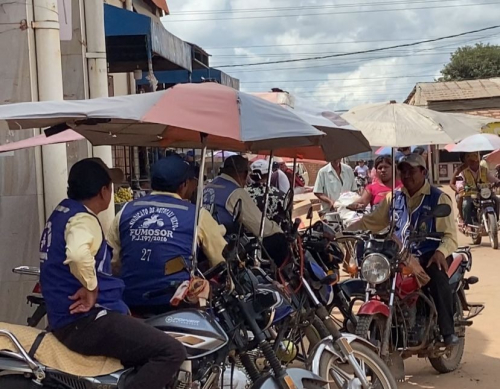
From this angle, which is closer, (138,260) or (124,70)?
(138,260)

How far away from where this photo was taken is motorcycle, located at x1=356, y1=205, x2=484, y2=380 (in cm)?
547

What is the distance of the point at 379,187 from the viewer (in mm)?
Answer: 9281

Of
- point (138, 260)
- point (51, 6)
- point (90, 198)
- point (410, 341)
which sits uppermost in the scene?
point (51, 6)

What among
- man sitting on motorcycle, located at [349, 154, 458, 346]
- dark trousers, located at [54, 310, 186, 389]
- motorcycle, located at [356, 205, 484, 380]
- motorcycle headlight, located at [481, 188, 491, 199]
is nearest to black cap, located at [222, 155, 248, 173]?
motorcycle, located at [356, 205, 484, 380]

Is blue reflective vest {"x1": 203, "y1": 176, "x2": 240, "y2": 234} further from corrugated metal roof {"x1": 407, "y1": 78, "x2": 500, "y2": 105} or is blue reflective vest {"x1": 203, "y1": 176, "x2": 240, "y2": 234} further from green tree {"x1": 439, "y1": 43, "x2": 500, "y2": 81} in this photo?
green tree {"x1": 439, "y1": 43, "x2": 500, "y2": 81}

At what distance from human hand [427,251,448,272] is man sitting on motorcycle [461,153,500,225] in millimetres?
8576

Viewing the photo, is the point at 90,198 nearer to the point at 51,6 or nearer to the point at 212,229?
the point at 212,229

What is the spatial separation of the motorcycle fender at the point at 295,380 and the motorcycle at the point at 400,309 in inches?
53.2

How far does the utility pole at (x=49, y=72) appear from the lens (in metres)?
5.94

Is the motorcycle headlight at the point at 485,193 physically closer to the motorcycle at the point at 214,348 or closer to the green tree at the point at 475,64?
the motorcycle at the point at 214,348

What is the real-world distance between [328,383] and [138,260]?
54.7 inches

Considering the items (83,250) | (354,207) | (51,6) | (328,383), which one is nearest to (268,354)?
(328,383)

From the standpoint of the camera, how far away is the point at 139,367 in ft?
12.0

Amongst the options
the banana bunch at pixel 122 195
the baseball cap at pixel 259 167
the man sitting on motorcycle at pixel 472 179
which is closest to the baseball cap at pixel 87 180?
the banana bunch at pixel 122 195
